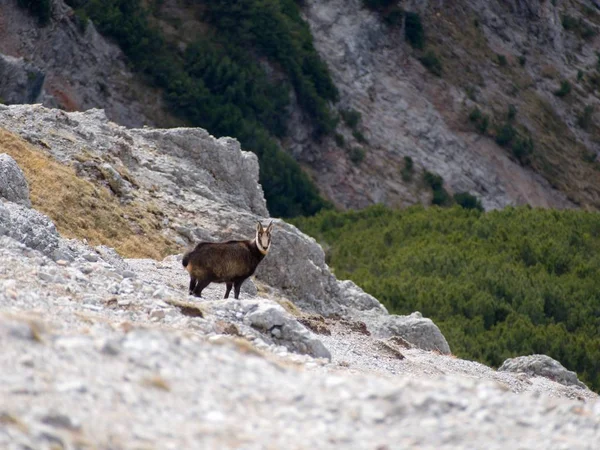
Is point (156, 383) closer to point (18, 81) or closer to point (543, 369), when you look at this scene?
point (543, 369)

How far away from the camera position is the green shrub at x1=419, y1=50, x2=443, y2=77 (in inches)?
3501

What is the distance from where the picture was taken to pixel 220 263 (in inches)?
790

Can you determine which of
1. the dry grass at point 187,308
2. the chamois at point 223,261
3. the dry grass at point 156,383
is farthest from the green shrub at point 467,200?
the dry grass at point 156,383

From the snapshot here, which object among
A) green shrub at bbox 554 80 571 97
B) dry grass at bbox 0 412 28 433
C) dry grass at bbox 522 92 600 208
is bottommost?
dry grass at bbox 522 92 600 208

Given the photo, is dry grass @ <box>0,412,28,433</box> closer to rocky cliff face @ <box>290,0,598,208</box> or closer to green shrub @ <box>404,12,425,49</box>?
rocky cliff face @ <box>290,0,598,208</box>

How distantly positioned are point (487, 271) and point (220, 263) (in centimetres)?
3422

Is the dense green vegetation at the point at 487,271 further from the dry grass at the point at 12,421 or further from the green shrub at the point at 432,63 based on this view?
the dry grass at the point at 12,421

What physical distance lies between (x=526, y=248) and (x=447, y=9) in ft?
133

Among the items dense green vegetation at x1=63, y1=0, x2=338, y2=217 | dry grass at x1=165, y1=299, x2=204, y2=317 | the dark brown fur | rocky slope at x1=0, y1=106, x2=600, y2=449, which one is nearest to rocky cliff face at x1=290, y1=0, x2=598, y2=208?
dense green vegetation at x1=63, y1=0, x2=338, y2=217

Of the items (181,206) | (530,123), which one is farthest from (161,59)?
(181,206)

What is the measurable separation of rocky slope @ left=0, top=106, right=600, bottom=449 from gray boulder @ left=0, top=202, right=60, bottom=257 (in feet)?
0.12

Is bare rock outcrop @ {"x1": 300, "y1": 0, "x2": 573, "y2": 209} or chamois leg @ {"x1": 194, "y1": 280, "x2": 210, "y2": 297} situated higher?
chamois leg @ {"x1": 194, "y1": 280, "x2": 210, "y2": 297}

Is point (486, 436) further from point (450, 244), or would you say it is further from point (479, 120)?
point (479, 120)

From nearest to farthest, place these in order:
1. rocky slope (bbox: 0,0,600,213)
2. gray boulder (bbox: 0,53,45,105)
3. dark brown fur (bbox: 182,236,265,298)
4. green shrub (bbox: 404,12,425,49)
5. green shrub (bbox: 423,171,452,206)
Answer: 1. dark brown fur (bbox: 182,236,265,298)
2. gray boulder (bbox: 0,53,45,105)
3. rocky slope (bbox: 0,0,600,213)
4. green shrub (bbox: 423,171,452,206)
5. green shrub (bbox: 404,12,425,49)
